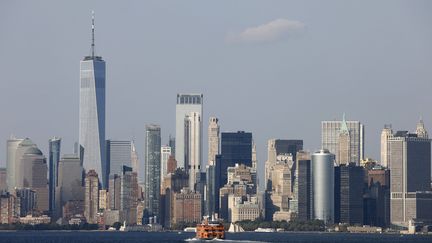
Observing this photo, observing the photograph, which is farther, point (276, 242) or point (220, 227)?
point (276, 242)

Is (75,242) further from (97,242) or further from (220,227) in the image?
(220,227)

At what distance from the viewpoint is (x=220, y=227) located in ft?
581

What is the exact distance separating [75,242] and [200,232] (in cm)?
2979

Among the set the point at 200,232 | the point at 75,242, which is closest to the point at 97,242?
the point at 75,242

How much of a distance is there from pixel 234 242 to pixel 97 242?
111ft

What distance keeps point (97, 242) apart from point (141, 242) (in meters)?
7.09

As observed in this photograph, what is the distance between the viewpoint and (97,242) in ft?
643

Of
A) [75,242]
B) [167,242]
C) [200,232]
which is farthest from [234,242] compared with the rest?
[75,242]

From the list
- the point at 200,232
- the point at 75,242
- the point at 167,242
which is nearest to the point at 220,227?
the point at 200,232

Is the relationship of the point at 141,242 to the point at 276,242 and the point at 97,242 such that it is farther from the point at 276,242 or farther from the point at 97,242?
the point at 276,242

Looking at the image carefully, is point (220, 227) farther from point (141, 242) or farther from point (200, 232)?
point (141, 242)

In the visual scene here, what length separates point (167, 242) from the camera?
19038 centimetres

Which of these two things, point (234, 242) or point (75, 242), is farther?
point (75, 242)

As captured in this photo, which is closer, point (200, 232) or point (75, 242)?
point (200, 232)
